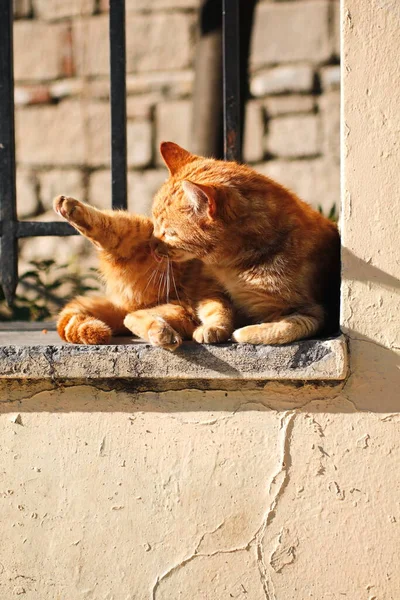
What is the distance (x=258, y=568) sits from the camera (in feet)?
6.84

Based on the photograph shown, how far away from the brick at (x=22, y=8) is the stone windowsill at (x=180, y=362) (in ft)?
15.1

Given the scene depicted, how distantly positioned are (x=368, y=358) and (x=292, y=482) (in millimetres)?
416

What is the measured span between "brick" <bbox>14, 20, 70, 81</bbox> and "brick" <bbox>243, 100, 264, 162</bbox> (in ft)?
5.25

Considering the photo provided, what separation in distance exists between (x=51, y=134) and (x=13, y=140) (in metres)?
3.63

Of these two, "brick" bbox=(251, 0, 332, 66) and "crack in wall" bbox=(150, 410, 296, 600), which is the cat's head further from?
"brick" bbox=(251, 0, 332, 66)

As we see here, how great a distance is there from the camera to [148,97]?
5773mm

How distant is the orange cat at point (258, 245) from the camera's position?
2.24 meters

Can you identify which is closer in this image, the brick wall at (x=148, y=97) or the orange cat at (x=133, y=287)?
the orange cat at (x=133, y=287)

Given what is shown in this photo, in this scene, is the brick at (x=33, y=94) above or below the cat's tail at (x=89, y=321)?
above

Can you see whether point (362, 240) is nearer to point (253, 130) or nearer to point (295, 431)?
point (295, 431)

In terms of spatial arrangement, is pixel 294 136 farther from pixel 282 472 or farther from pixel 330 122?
pixel 282 472

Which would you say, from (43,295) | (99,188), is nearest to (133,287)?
(43,295)

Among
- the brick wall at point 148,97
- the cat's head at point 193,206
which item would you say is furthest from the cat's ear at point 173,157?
the brick wall at point 148,97

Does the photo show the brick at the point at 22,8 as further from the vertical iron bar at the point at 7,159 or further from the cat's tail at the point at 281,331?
the cat's tail at the point at 281,331
